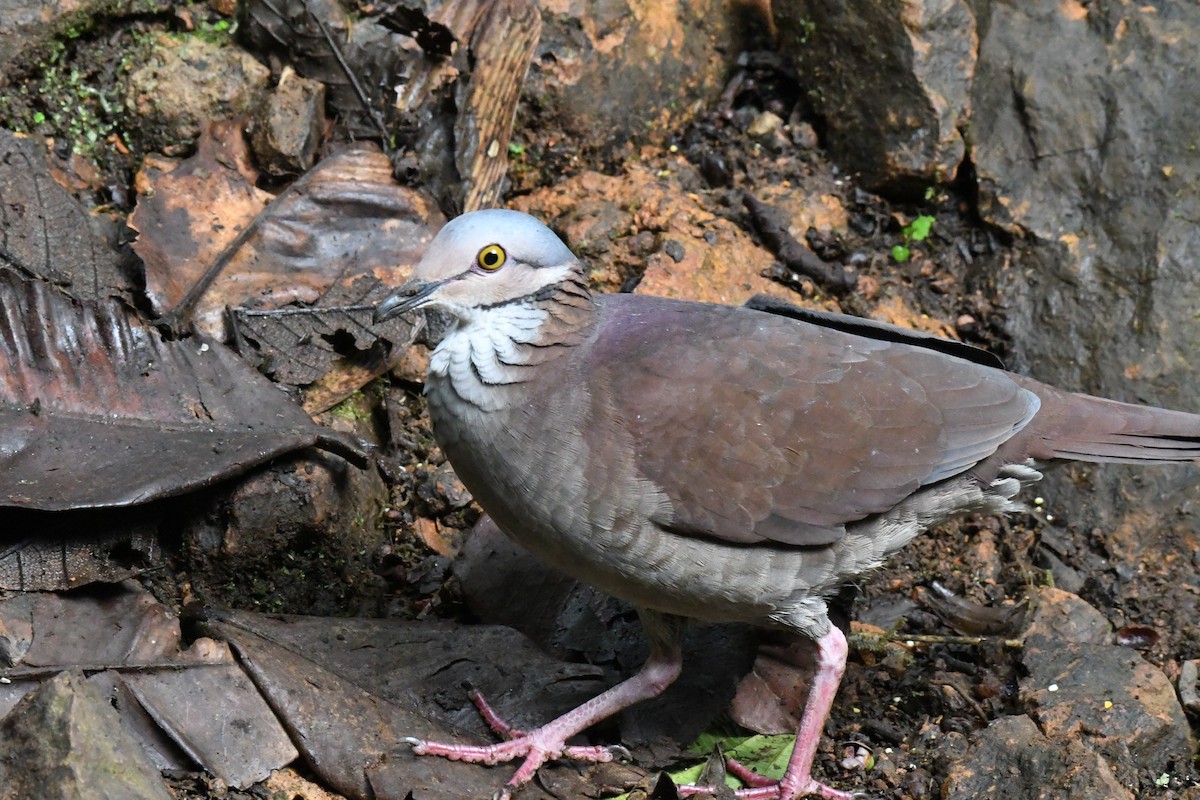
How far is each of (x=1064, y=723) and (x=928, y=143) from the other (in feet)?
9.78

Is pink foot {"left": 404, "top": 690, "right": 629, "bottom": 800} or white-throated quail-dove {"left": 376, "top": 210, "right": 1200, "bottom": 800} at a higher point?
white-throated quail-dove {"left": 376, "top": 210, "right": 1200, "bottom": 800}

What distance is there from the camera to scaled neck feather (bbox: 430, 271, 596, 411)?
146 inches

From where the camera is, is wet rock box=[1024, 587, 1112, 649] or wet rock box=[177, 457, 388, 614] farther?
wet rock box=[1024, 587, 1112, 649]

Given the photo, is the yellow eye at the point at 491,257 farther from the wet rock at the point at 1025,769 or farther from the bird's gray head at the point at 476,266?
the wet rock at the point at 1025,769

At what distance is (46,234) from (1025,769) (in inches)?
161

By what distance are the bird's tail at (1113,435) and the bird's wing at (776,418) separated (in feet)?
0.48

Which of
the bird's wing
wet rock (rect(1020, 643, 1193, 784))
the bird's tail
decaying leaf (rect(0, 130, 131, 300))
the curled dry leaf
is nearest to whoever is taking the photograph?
the bird's wing

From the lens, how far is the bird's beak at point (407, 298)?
3754mm

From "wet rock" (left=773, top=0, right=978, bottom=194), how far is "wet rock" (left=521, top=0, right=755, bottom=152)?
0.53 m

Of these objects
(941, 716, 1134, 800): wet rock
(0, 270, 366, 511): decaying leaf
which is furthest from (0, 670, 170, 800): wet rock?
(941, 716, 1134, 800): wet rock

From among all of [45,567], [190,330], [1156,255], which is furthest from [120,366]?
[1156,255]

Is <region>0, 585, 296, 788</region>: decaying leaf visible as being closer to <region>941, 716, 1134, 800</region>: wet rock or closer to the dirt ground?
the dirt ground

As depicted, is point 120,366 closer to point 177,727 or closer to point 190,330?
point 190,330

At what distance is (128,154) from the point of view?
5.40 m
